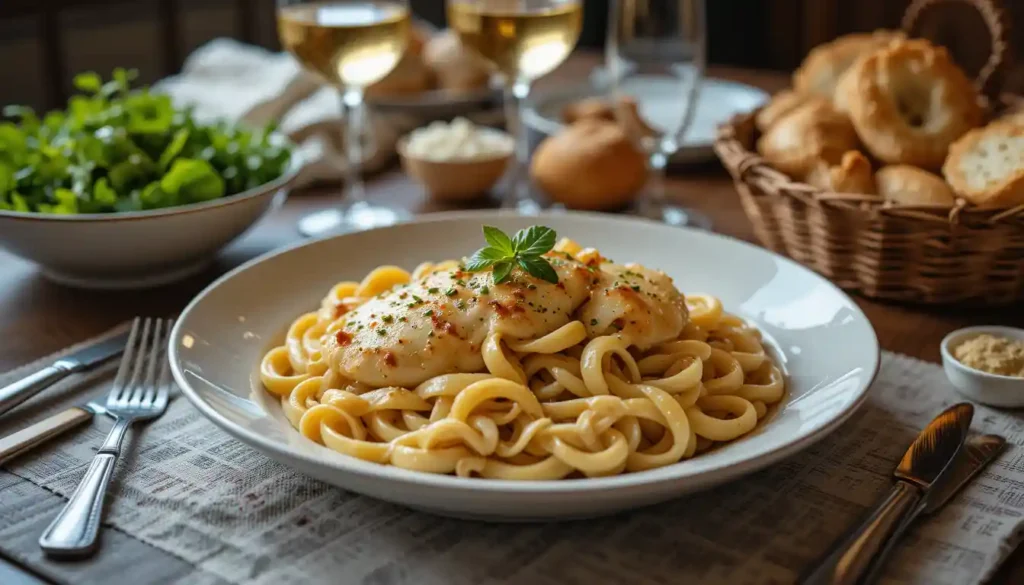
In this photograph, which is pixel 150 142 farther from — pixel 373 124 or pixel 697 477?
pixel 697 477

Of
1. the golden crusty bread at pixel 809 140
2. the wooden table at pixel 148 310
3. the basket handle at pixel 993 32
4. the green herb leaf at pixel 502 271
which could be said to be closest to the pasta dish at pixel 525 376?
the green herb leaf at pixel 502 271

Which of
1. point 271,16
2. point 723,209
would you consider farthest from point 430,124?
point 271,16

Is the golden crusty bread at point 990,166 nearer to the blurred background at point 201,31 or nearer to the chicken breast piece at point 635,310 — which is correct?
the chicken breast piece at point 635,310

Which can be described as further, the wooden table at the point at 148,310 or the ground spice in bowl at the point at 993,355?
the wooden table at the point at 148,310

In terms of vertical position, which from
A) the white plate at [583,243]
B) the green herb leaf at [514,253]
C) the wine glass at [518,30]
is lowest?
the white plate at [583,243]

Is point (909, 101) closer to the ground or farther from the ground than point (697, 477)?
farther from the ground

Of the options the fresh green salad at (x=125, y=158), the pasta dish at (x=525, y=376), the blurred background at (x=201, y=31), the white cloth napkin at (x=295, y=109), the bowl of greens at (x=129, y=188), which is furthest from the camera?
the blurred background at (x=201, y=31)
